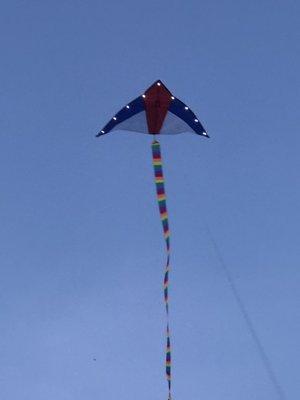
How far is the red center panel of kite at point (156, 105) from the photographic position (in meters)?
21.8

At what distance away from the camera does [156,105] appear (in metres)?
22.0

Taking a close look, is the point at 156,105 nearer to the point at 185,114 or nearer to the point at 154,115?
the point at 154,115

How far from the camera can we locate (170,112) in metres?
22.3

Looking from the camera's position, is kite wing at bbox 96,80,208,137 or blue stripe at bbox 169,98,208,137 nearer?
kite wing at bbox 96,80,208,137

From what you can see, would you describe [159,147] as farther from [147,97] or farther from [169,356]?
[169,356]

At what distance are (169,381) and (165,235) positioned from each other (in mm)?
4148

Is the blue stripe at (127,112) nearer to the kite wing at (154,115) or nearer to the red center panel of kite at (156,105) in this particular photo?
the kite wing at (154,115)

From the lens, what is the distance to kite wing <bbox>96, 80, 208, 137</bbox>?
21797 mm

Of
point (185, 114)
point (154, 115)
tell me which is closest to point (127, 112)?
point (154, 115)

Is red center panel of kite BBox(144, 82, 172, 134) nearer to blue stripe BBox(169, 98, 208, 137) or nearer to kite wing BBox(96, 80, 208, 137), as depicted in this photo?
kite wing BBox(96, 80, 208, 137)

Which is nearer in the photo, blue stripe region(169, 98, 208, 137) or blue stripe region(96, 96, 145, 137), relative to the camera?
blue stripe region(96, 96, 145, 137)

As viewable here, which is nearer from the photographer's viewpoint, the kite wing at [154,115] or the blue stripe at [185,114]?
the kite wing at [154,115]

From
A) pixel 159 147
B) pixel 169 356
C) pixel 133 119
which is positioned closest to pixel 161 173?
pixel 159 147

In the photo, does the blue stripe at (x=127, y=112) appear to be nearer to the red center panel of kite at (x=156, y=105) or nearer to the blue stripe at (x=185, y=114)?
the red center panel of kite at (x=156, y=105)
